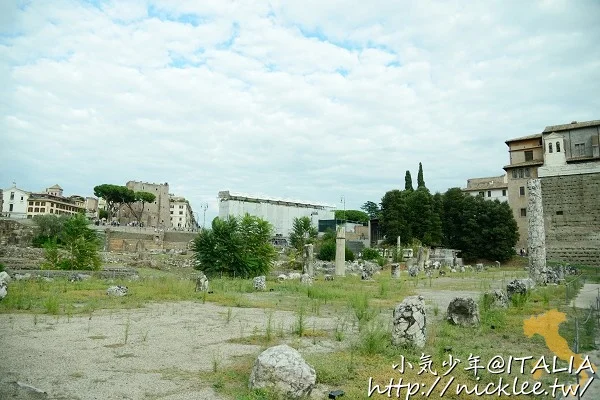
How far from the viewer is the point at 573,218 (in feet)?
96.4

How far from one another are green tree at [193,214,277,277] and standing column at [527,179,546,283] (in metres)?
14.4

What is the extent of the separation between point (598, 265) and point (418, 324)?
28.3m

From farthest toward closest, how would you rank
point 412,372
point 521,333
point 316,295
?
point 316,295, point 521,333, point 412,372

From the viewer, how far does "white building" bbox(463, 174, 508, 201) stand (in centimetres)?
6109

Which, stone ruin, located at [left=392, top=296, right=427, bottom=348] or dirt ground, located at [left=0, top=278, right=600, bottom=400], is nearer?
dirt ground, located at [left=0, top=278, right=600, bottom=400]

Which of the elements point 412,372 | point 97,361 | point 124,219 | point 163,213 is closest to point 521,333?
point 412,372

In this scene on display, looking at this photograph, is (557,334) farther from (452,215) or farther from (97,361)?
(452,215)

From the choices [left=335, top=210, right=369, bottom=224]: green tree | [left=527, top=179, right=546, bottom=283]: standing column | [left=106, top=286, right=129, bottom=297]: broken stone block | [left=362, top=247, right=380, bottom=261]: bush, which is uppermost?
[left=335, top=210, right=369, bottom=224]: green tree

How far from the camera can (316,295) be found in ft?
49.4

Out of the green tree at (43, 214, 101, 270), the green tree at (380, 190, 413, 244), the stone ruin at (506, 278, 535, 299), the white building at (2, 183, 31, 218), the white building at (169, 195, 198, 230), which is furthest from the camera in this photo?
the white building at (169, 195, 198, 230)

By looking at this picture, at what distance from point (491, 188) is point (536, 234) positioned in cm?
4495

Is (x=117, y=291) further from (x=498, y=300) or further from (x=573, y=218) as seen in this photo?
(x=573, y=218)

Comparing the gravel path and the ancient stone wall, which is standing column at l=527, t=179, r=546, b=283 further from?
the gravel path

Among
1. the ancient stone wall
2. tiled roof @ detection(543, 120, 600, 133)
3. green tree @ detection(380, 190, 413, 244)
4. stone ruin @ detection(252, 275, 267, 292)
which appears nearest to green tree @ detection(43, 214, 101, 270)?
stone ruin @ detection(252, 275, 267, 292)
